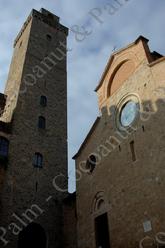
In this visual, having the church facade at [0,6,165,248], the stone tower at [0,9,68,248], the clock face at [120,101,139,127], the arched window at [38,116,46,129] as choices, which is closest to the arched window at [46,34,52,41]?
the stone tower at [0,9,68,248]

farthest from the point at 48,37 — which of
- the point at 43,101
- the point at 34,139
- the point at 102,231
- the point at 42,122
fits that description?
the point at 102,231

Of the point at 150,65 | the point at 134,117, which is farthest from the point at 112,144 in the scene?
the point at 150,65

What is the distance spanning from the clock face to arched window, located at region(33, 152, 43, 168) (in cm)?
745

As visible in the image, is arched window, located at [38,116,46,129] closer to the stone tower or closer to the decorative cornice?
the stone tower

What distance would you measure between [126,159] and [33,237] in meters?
8.01

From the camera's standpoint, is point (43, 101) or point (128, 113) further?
point (43, 101)

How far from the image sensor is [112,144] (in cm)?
1479

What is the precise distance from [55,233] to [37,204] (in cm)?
205

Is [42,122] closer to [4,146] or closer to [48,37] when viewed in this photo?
[4,146]

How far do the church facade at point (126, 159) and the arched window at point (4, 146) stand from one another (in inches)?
185

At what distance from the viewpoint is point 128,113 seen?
14.5 metres

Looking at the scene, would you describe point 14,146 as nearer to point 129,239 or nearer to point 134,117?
point 134,117

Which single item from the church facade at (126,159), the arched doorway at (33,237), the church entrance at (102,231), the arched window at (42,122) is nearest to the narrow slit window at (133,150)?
the church facade at (126,159)

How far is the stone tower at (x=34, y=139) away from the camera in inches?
687
